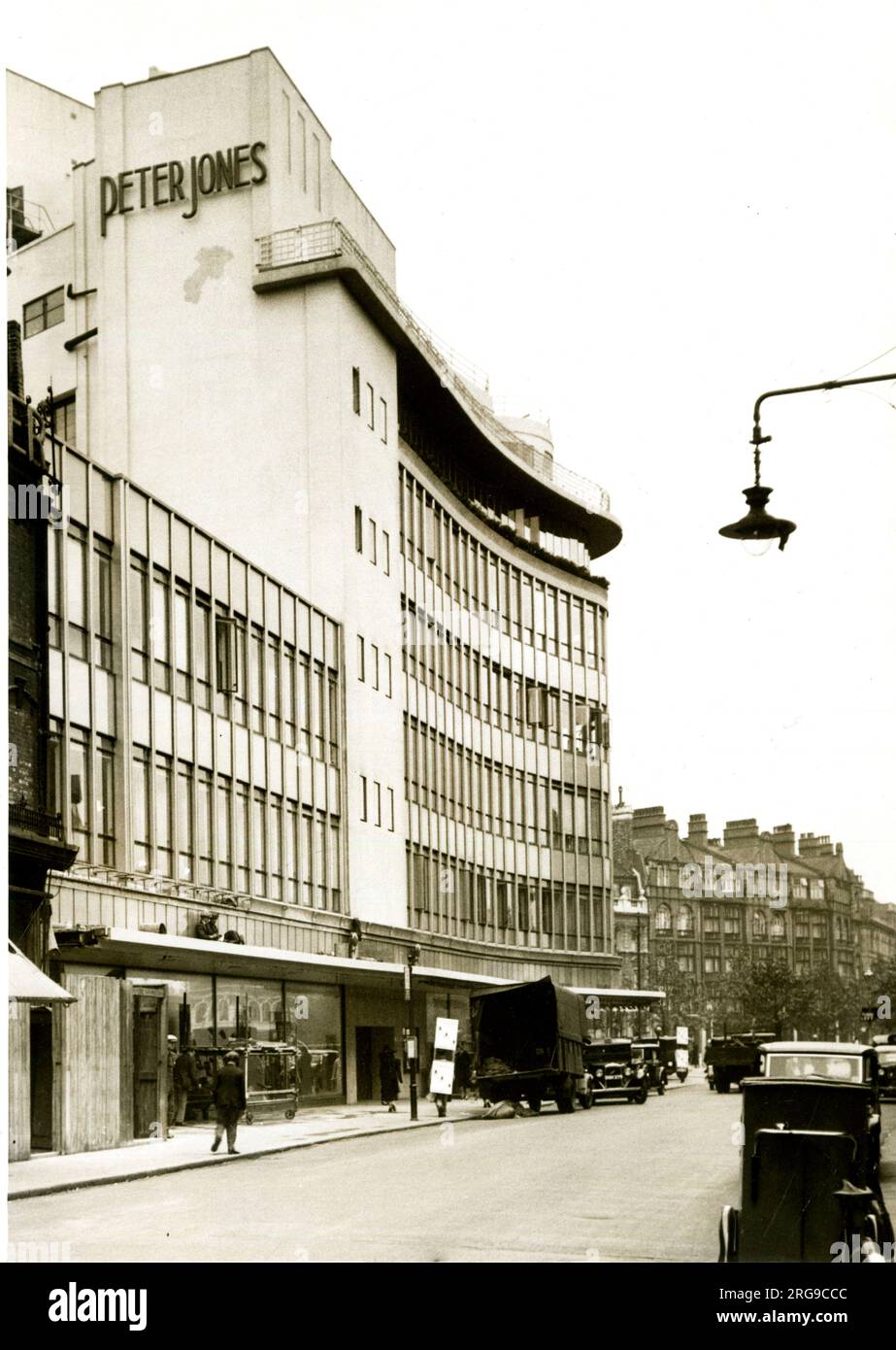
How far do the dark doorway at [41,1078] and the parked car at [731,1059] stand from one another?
23.8 meters

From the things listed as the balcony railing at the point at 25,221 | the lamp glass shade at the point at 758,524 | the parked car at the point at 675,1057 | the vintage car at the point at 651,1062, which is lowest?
the parked car at the point at 675,1057

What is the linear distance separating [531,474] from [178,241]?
1873 centimetres

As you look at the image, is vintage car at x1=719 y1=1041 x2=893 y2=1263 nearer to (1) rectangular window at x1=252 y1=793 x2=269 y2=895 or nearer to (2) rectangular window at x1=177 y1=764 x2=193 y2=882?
(2) rectangular window at x1=177 y1=764 x2=193 y2=882

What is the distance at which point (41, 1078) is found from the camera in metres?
25.0

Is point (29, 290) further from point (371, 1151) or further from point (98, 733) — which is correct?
point (371, 1151)

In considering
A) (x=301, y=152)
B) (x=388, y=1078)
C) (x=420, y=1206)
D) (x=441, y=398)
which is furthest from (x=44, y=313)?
(x=420, y=1206)

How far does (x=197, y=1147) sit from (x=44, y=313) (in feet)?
68.8

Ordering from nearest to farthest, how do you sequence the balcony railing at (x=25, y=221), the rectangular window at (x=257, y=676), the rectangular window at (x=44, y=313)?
the rectangular window at (x=257, y=676) < the rectangular window at (x=44, y=313) < the balcony railing at (x=25, y=221)

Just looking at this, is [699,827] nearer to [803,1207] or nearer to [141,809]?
[803,1207]

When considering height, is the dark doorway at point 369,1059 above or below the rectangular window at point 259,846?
below

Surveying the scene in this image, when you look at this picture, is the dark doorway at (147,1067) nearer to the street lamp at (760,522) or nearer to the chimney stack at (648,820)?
the chimney stack at (648,820)

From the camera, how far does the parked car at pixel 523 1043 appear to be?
120 feet

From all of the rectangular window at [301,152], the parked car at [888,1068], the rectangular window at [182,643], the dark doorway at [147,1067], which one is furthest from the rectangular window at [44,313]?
the parked car at [888,1068]
